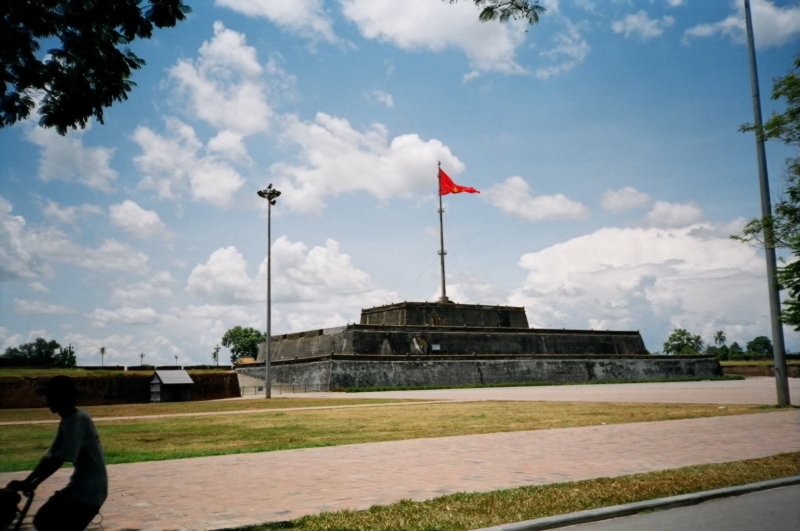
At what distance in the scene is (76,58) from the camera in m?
5.30

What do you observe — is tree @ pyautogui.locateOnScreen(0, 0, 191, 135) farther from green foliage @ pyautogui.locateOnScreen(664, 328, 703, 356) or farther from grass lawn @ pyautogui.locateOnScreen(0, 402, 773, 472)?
green foliage @ pyautogui.locateOnScreen(664, 328, 703, 356)

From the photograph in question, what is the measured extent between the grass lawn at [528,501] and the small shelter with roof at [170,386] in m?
25.9

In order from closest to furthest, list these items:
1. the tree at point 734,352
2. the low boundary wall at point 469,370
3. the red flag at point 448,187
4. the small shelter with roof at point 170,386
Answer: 1. the small shelter with roof at point 170,386
2. the low boundary wall at point 469,370
3. the red flag at point 448,187
4. the tree at point 734,352

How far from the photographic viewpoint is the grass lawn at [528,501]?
195 inches

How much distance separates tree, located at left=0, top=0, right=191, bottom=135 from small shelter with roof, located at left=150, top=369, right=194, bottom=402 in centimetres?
2557

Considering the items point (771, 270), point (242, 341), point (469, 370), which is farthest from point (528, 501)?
point (242, 341)

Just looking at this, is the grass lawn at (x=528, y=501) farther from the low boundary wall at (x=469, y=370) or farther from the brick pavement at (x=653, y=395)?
the low boundary wall at (x=469, y=370)

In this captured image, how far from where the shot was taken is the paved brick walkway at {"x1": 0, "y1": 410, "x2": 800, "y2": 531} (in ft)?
19.0

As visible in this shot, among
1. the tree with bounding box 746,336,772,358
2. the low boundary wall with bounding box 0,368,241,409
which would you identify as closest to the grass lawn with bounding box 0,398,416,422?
the low boundary wall with bounding box 0,368,241,409

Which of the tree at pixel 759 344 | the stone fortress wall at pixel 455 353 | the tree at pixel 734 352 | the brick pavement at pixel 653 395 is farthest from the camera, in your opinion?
the tree at pixel 759 344

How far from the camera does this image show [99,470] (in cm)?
412

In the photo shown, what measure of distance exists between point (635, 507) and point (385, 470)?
325cm

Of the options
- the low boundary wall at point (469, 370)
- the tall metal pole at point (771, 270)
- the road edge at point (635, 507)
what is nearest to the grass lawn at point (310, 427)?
the tall metal pole at point (771, 270)

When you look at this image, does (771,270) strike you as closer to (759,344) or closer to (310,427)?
(310,427)
